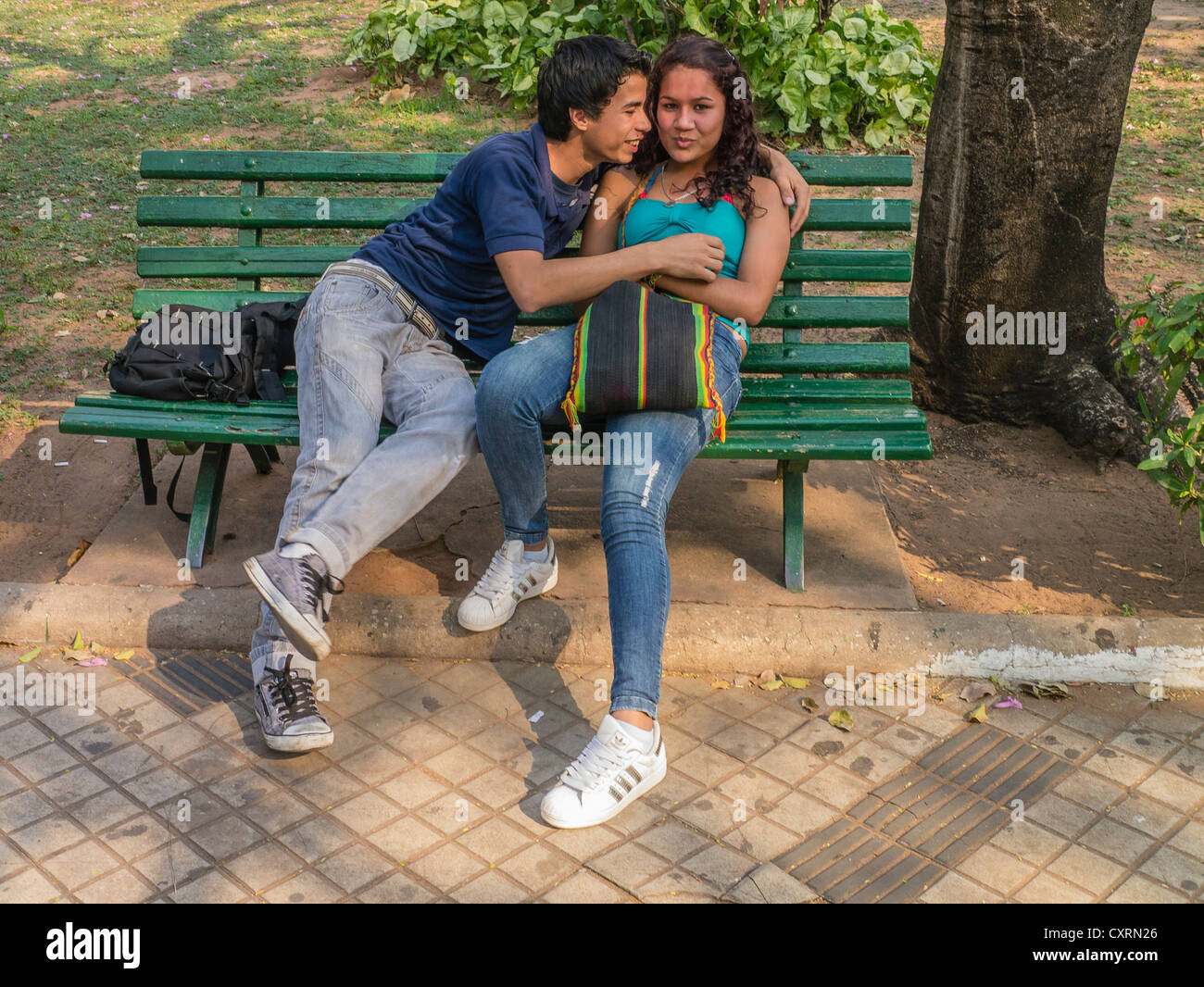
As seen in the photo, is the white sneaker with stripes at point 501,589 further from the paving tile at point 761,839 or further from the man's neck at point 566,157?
the man's neck at point 566,157

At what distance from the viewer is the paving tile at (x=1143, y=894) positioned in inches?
107

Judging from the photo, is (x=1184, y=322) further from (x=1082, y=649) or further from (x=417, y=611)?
(x=417, y=611)

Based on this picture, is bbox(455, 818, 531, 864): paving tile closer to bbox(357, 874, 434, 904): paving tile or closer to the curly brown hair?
bbox(357, 874, 434, 904): paving tile

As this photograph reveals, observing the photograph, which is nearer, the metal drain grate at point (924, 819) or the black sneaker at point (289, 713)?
the metal drain grate at point (924, 819)

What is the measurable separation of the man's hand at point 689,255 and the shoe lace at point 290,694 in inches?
59.4

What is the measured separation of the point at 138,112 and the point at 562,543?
20.7 feet

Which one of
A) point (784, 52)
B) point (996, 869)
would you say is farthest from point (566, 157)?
point (784, 52)

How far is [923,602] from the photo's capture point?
3818 millimetres

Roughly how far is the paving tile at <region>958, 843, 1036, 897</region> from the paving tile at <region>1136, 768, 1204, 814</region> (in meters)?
0.47

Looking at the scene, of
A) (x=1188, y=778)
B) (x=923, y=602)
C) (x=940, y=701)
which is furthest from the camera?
(x=923, y=602)

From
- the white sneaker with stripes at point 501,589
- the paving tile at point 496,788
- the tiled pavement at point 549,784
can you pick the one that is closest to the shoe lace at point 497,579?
the white sneaker with stripes at point 501,589

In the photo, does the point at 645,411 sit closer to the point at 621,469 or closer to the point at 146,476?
the point at 621,469

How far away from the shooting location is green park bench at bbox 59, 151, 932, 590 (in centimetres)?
363

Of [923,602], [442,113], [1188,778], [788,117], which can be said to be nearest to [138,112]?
[442,113]
